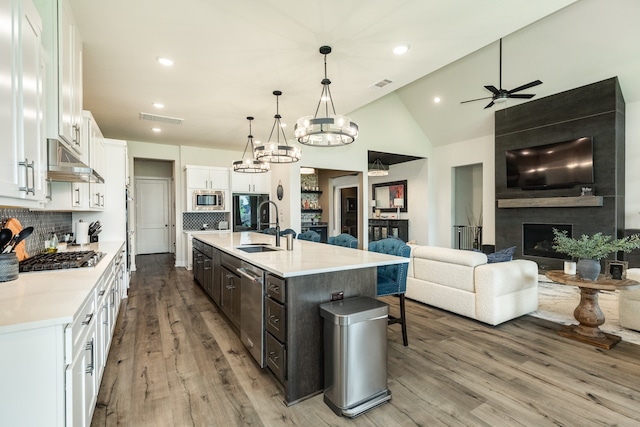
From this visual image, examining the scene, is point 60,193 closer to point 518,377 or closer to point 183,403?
point 183,403

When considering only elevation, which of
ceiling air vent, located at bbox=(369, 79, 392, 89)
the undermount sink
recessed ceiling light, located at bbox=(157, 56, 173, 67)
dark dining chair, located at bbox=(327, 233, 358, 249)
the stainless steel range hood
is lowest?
the undermount sink

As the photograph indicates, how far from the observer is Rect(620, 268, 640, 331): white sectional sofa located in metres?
3.21

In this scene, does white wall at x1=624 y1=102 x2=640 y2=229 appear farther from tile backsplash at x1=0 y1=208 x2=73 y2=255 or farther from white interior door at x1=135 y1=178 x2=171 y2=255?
white interior door at x1=135 y1=178 x2=171 y2=255

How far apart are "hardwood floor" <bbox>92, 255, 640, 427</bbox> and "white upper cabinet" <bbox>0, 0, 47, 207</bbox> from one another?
4.79 feet

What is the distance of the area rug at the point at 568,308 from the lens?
10.7 ft

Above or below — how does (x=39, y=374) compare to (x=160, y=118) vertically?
below

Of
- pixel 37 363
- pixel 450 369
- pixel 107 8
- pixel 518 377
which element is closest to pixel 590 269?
pixel 518 377

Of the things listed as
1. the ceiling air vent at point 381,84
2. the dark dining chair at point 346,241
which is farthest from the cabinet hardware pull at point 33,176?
the ceiling air vent at point 381,84

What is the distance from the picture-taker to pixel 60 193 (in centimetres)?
310

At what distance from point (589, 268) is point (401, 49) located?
284 centimetres

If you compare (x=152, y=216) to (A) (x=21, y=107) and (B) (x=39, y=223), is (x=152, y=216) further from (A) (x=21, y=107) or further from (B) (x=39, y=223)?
(A) (x=21, y=107)

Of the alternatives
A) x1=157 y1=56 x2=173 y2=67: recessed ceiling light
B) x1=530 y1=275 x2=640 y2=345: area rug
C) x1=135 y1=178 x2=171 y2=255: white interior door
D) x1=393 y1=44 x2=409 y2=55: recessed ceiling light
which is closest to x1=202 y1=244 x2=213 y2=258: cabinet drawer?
x1=157 y1=56 x2=173 y2=67: recessed ceiling light

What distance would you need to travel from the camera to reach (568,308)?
157 inches

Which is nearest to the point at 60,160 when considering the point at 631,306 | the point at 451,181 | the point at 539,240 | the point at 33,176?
the point at 33,176
